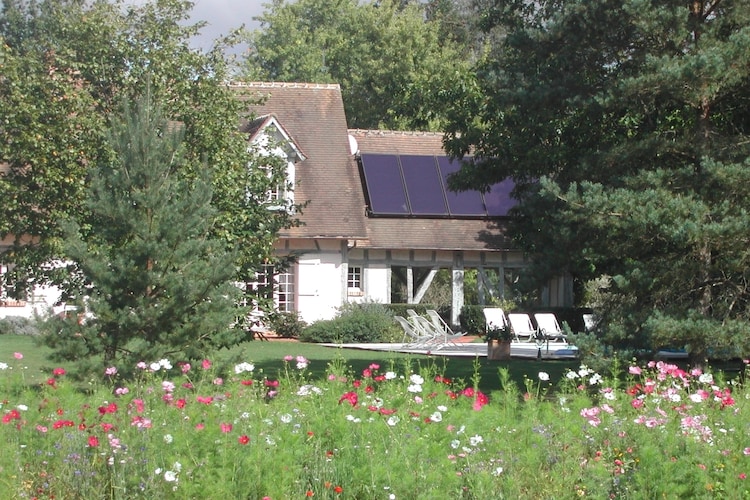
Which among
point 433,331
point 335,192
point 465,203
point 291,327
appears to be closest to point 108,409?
point 433,331

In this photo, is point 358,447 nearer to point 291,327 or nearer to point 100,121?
point 100,121

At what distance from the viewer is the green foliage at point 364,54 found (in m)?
42.6

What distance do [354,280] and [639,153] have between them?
1817 cm

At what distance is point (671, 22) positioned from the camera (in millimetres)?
12094

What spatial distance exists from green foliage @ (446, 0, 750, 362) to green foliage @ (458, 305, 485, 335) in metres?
14.9

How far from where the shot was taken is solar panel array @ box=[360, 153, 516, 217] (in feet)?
98.3

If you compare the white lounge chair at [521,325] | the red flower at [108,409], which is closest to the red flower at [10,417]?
the red flower at [108,409]

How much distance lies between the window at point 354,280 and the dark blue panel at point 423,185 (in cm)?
230

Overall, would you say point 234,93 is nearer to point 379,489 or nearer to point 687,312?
point 687,312

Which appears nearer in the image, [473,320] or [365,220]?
[473,320]

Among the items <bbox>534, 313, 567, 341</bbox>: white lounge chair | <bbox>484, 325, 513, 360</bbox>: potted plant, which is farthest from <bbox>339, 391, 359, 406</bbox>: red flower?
<bbox>534, 313, 567, 341</bbox>: white lounge chair

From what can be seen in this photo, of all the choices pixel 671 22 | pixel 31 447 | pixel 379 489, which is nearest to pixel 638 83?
pixel 671 22

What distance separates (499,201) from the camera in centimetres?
3084

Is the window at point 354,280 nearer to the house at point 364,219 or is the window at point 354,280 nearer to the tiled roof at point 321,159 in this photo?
the house at point 364,219
